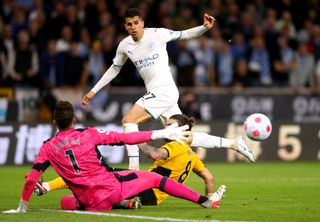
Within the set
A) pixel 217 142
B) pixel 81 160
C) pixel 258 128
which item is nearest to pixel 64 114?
pixel 81 160

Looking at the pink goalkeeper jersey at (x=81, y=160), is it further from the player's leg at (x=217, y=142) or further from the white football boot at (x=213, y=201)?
the player's leg at (x=217, y=142)

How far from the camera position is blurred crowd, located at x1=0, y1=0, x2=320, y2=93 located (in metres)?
20.8

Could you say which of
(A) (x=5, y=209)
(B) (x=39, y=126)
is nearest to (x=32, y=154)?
(B) (x=39, y=126)

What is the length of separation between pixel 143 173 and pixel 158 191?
816 millimetres

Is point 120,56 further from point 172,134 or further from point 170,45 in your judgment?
point 170,45

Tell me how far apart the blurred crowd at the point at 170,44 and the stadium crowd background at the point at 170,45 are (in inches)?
0.9

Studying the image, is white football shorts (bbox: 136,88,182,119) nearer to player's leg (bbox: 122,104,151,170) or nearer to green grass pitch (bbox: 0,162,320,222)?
player's leg (bbox: 122,104,151,170)

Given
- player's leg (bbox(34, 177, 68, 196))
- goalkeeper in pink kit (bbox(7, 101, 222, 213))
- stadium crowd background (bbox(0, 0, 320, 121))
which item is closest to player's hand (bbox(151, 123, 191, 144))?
goalkeeper in pink kit (bbox(7, 101, 222, 213))

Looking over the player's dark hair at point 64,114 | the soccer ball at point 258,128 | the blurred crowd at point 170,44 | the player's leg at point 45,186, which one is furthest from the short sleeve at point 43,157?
the blurred crowd at point 170,44

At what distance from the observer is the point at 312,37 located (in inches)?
925

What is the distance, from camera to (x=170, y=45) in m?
21.4

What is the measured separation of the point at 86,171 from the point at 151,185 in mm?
706

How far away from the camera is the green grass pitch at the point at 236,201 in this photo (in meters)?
9.53

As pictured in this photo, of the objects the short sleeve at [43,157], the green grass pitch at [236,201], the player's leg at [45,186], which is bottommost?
the green grass pitch at [236,201]
